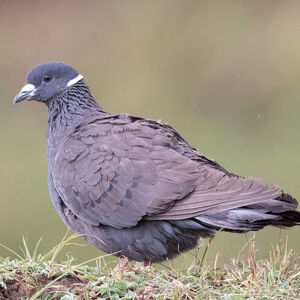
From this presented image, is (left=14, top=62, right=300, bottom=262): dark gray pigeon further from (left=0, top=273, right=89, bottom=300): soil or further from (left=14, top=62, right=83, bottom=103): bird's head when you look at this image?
(left=0, top=273, right=89, bottom=300): soil

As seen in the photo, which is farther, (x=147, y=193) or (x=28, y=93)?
(x=28, y=93)

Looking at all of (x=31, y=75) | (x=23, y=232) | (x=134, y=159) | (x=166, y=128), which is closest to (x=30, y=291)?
(x=134, y=159)

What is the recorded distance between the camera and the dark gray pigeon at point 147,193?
23.3ft

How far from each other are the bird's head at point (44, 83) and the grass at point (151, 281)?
219 centimetres

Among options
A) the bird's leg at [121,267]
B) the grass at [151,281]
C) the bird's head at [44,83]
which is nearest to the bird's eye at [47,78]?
the bird's head at [44,83]

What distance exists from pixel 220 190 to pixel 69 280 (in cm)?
137

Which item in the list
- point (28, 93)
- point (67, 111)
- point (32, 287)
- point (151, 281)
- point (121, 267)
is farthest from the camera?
point (28, 93)

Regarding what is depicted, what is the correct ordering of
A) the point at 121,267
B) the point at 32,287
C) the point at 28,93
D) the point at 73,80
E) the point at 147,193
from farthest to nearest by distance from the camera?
the point at 73,80 → the point at 28,93 → the point at 147,193 → the point at 121,267 → the point at 32,287

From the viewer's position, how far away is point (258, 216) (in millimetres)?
7023

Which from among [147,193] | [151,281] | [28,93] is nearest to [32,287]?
[151,281]

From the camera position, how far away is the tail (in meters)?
7.00

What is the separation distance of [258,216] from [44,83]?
2621 millimetres

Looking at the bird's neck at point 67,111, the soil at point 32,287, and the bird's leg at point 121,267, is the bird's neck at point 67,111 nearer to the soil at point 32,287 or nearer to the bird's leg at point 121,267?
the bird's leg at point 121,267

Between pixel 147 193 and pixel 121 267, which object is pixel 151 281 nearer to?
pixel 121 267
